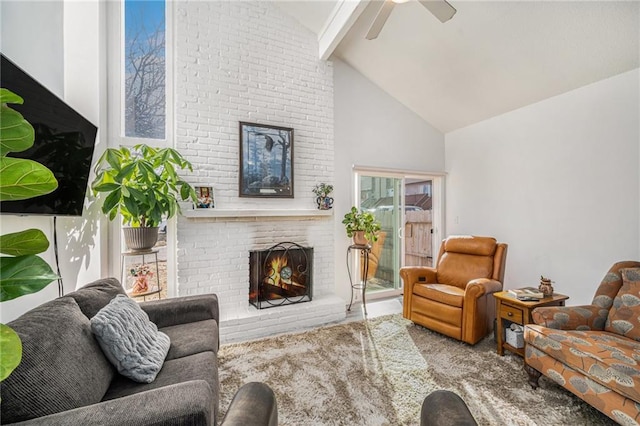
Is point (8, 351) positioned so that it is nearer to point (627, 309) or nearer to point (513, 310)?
point (513, 310)

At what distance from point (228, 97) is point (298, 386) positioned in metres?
2.81

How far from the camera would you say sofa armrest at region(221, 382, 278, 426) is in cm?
83

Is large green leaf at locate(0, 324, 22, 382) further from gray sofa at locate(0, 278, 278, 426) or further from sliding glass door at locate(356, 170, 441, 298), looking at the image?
sliding glass door at locate(356, 170, 441, 298)

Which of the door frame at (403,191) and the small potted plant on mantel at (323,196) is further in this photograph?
the door frame at (403,191)

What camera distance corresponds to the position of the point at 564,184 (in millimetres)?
2855

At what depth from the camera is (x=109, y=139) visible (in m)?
2.55

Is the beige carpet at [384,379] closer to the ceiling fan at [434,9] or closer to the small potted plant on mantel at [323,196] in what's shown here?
the small potted plant on mantel at [323,196]

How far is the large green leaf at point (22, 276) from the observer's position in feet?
1.93

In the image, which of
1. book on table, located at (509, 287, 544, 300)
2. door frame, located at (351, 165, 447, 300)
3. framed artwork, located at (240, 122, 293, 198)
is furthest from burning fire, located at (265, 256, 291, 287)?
book on table, located at (509, 287, 544, 300)

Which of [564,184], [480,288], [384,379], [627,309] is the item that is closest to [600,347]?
[627,309]

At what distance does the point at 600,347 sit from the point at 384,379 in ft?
4.26

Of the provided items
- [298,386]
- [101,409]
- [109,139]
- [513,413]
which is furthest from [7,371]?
[109,139]

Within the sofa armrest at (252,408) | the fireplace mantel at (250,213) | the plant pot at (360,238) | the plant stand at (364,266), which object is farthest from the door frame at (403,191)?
the sofa armrest at (252,408)

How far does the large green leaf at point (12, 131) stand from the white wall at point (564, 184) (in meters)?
3.85
